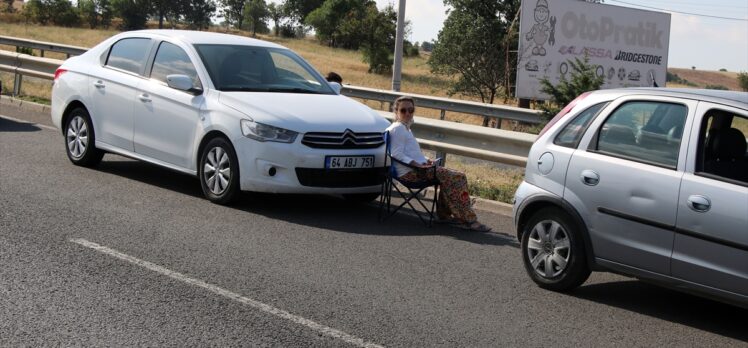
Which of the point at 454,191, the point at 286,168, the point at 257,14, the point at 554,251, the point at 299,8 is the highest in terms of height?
the point at 299,8

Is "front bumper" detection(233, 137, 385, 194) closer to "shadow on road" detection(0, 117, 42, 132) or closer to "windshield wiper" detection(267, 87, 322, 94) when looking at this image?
"windshield wiper" detection(267, 87, 322, 94)

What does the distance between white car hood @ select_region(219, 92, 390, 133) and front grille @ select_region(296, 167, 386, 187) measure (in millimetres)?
390

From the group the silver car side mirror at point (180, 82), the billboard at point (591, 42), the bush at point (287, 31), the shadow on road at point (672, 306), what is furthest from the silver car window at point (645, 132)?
the bush at point (287, 31)

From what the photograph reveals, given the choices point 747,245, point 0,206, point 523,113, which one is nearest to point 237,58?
point 0,206

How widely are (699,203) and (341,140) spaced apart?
4.12 meters

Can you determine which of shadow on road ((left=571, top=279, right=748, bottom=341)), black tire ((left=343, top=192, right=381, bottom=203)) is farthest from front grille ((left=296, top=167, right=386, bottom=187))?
shadow on road ((left=571, top=279, right=748, bottom=341))

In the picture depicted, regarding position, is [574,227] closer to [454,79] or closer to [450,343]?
[450,343]

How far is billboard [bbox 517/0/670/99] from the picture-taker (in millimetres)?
30594

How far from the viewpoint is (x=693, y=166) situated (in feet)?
20.4

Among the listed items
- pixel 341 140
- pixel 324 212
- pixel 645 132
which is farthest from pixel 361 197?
pixel 645 132

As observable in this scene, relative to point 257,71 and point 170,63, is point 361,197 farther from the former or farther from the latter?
point 170,63

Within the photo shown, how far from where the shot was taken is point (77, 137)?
11312 millimetres

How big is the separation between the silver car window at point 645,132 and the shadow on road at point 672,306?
3.51 feet

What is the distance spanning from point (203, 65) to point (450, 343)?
5456 millimetres
